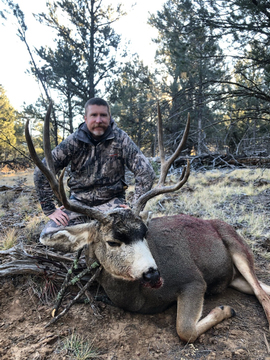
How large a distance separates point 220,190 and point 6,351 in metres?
6.89

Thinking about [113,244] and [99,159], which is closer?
[113,244]

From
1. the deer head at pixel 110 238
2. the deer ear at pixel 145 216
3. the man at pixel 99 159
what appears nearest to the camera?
the deer head at pixel 110 238

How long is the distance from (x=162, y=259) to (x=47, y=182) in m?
1.88

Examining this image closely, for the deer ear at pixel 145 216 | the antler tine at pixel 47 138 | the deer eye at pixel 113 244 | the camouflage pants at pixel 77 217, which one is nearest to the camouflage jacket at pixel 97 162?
the camouflage pants at pixel 77 217

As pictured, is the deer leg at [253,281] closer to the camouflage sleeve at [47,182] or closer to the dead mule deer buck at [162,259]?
the dead mule deer buck at [162,259]

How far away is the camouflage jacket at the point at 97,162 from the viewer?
3.92 metres

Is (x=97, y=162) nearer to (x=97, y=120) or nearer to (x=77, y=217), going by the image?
(x=97, y=120)

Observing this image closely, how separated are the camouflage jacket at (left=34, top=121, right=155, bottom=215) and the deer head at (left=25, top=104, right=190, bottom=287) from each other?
52.1 inches

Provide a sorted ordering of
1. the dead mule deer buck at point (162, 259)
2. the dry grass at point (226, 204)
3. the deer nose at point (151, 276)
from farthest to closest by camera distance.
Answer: the dry grass at point (226, 204) < the dead mule deer buck at point (162, 259) < the deer nose at point (151, 276)

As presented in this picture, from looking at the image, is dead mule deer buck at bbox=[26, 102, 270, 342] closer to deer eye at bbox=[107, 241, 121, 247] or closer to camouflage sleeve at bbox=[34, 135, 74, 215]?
deer eye at bbox=[107, 241, 121, 247]

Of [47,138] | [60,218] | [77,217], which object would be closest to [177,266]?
[60,218]

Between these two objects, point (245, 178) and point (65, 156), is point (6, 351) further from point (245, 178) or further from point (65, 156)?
point (245, 178)

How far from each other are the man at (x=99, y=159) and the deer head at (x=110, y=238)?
1.24 meters

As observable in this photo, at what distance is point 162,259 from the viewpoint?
290cm
